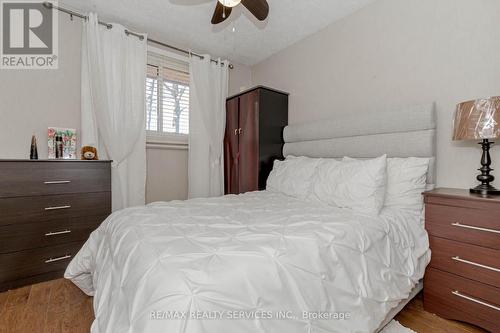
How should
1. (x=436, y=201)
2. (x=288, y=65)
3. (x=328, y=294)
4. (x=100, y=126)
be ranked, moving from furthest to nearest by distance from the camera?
(x=288, y=65)
(x=100, y=126)
(x=436, y=201)
(x=328, y=294)

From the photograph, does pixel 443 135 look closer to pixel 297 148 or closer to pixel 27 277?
pixel 297 148

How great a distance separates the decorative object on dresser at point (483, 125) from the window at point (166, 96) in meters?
2.73

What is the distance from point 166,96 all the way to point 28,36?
1323mm

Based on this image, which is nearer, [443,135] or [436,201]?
[436,201]

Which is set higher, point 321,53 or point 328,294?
point 321,53

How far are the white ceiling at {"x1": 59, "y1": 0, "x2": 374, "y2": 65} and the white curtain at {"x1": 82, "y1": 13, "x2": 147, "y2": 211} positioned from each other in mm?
170

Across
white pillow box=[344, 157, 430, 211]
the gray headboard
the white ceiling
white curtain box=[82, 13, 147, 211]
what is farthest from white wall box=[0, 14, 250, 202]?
white pillow box=[344, 157, 430, 211]

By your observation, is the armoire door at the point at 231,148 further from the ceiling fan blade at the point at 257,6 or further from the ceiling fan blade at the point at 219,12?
the ceiling fan blade at the point at 257,6

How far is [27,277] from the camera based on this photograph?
1948 mm

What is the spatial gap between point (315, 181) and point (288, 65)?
178cm

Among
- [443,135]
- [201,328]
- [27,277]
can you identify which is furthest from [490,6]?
[27,277]

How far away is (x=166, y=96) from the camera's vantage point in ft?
9.95

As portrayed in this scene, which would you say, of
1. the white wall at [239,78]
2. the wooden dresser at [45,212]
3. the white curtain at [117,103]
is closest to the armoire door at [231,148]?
the white wall at [239,78]

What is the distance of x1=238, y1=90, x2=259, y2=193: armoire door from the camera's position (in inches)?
112
